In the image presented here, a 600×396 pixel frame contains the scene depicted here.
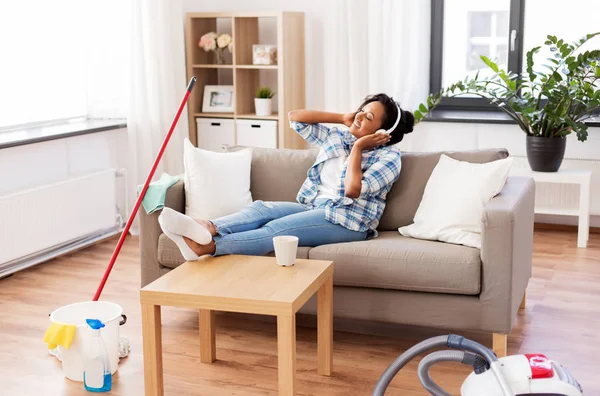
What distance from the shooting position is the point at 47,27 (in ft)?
14.9

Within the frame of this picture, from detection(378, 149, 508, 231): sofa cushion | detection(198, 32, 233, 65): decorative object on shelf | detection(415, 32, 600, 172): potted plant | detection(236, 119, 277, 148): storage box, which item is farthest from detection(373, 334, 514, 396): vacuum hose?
detection(198, 32, 233, 65): decorative object on shelf

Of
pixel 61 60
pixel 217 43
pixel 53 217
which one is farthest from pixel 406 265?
pixel 217 43

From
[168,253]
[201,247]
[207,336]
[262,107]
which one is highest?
[262,107]

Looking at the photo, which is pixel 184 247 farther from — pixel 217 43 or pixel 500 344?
pixel 217 43

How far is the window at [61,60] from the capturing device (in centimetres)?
430

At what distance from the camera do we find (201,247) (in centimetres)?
278

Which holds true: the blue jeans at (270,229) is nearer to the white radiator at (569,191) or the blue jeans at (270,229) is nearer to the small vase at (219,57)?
the white radiator at (569,191)

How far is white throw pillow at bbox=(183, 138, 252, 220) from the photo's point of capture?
336 cm

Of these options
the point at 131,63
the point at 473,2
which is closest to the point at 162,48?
the point at 131,63

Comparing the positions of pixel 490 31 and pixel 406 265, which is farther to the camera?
pixel 490 31

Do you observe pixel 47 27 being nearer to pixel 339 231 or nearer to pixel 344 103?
pixel 344 103

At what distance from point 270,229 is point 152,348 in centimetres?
74

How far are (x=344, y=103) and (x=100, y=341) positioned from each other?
9.07ft

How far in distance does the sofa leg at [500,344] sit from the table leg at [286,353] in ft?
2.79
